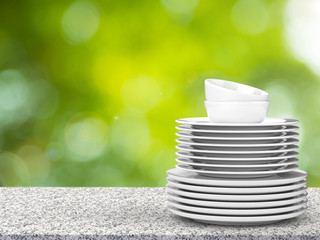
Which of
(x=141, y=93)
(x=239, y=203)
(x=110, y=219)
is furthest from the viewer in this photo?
(x=141, y=93)

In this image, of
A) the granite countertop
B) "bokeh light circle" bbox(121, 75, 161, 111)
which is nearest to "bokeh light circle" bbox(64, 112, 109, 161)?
"bokeh light circle" bbox(121, 75, 161, 111)

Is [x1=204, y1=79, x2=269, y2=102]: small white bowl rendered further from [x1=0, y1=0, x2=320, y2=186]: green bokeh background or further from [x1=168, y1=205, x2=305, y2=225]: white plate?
[x1=0, y1=0, x2=320, y2=186]: green bokeh background

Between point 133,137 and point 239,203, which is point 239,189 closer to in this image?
point 239,203

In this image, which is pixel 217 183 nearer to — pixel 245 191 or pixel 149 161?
pixel 245 191

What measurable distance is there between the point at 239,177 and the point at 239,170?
2cm

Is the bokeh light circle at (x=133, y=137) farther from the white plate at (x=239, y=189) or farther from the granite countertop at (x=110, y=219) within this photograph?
the white plate at (x=239, y=189)

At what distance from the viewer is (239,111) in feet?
2.94

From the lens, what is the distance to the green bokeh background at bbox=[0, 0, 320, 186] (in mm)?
2453

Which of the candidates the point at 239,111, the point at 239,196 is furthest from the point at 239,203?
the point at 239,111

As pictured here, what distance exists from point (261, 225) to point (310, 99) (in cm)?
173

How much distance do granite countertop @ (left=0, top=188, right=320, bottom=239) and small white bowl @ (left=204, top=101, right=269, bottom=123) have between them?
8.4 inches

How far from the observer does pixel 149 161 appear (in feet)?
8.14

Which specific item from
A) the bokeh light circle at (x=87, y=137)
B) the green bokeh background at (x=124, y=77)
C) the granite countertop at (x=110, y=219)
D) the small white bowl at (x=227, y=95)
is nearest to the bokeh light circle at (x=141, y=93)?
the green bokeh background at (x=124, y=77)

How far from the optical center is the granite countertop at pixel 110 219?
833mm
